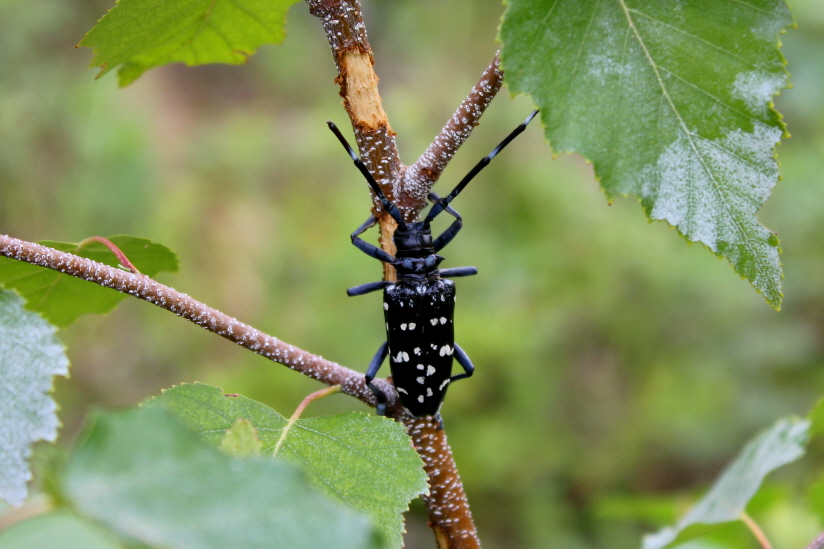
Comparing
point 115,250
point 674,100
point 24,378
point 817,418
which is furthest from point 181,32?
point 817,418

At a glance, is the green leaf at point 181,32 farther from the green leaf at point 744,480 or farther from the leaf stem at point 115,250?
the green leaf at point 744,480

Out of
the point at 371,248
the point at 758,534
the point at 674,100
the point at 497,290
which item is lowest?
the point at 758,534

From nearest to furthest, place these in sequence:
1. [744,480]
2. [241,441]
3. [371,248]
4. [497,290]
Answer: [241,441], [744,480], [371,248], [497,290]

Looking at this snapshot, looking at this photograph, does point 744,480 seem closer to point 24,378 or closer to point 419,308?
point 419,308

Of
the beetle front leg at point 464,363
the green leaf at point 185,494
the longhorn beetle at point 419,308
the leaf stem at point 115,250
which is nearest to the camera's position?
the green leaf at point 185,494

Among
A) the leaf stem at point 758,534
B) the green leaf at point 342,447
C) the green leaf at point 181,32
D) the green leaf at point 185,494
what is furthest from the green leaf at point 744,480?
the green leaf at point 181,32

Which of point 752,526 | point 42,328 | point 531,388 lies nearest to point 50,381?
point 42,328

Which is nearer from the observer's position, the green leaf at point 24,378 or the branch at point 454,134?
the green leaf at point 24,378

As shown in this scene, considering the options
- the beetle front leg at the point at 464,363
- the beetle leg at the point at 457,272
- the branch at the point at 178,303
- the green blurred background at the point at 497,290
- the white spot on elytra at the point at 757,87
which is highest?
the green blurred background at the point at 497,290
